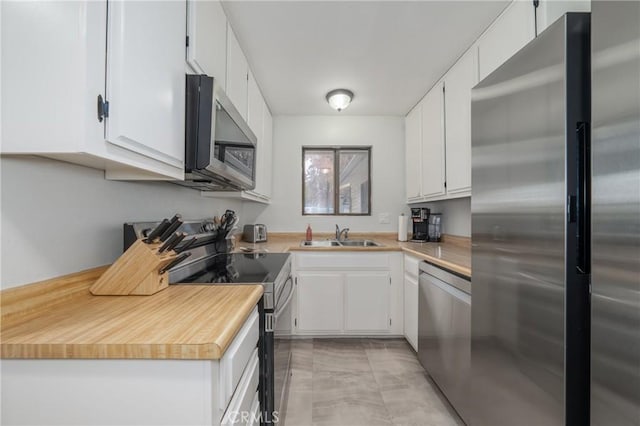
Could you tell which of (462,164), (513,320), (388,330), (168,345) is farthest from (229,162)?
(388,330)

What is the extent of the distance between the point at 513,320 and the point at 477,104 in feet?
3.10

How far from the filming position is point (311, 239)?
3125mm

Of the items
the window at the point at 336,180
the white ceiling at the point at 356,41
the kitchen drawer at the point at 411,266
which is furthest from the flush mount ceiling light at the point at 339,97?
the kitchen drawer at the point at 411,266

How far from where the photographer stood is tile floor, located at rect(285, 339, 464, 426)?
1616 mm

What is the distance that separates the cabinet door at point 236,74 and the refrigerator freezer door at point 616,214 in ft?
5.19

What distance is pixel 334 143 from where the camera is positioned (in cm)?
326

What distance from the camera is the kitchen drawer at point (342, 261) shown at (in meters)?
2.56

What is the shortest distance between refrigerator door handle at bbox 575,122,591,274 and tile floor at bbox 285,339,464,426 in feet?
4.23

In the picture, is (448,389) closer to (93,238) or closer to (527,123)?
(527,123)

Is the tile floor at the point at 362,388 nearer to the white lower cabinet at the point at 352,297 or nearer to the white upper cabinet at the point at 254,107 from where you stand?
the white lower cabinet at the point at 352,297

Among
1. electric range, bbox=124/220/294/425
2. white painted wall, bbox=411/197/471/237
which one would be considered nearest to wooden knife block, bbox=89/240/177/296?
electric range, bbox=124/220/294/425

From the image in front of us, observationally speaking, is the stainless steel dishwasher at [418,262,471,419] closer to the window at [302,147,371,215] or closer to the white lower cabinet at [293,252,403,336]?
the white lower cabinet at [293,252,403,336]

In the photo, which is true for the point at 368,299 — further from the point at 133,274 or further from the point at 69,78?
the point at 69,78

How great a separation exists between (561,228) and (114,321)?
130 centimetres
